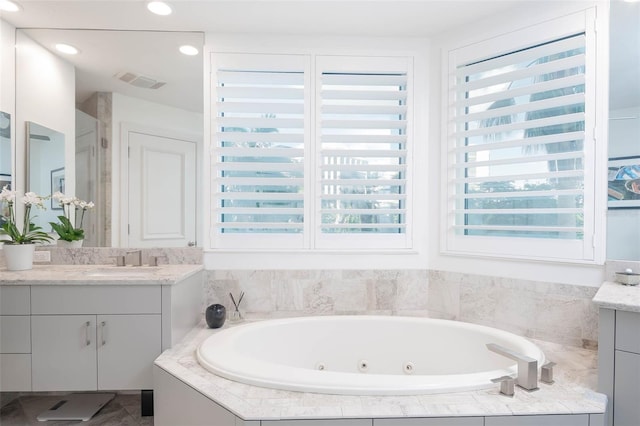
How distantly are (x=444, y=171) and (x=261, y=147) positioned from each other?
1252 millimetres

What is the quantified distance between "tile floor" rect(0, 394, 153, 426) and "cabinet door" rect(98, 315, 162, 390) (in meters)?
0.32

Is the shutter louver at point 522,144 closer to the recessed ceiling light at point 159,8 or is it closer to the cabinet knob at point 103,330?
the recessed ceiling light at point 159,8

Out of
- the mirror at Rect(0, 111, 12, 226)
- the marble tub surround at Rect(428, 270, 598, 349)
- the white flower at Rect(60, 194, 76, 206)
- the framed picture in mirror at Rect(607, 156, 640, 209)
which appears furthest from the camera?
the white flower at Rect(60, 194, 76, 206)

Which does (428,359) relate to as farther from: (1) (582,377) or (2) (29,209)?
(2) (29,209)

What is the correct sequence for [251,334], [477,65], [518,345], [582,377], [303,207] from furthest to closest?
1. [303,207]
2. [477,65]
3. [251,334]
4. [518,345]
5. [582,377]

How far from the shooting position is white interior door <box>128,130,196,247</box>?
2.37 meters

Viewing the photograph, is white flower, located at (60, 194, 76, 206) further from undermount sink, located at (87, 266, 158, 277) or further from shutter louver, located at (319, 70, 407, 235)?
shutter louver, located at (319, 70, 407, 235)

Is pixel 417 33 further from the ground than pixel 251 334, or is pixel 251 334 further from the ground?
pixel 417 33

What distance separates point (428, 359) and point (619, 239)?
120 centimetres

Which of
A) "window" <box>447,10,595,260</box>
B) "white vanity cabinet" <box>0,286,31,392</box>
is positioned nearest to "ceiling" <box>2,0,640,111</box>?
"window" <box>447,10,595,260</box>

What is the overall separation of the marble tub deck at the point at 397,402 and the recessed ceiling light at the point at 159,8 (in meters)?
2.04

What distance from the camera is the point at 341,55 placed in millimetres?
2375

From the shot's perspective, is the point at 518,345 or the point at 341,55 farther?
the point at 341,55

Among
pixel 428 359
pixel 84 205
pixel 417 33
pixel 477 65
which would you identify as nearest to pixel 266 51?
pixel 417 33
